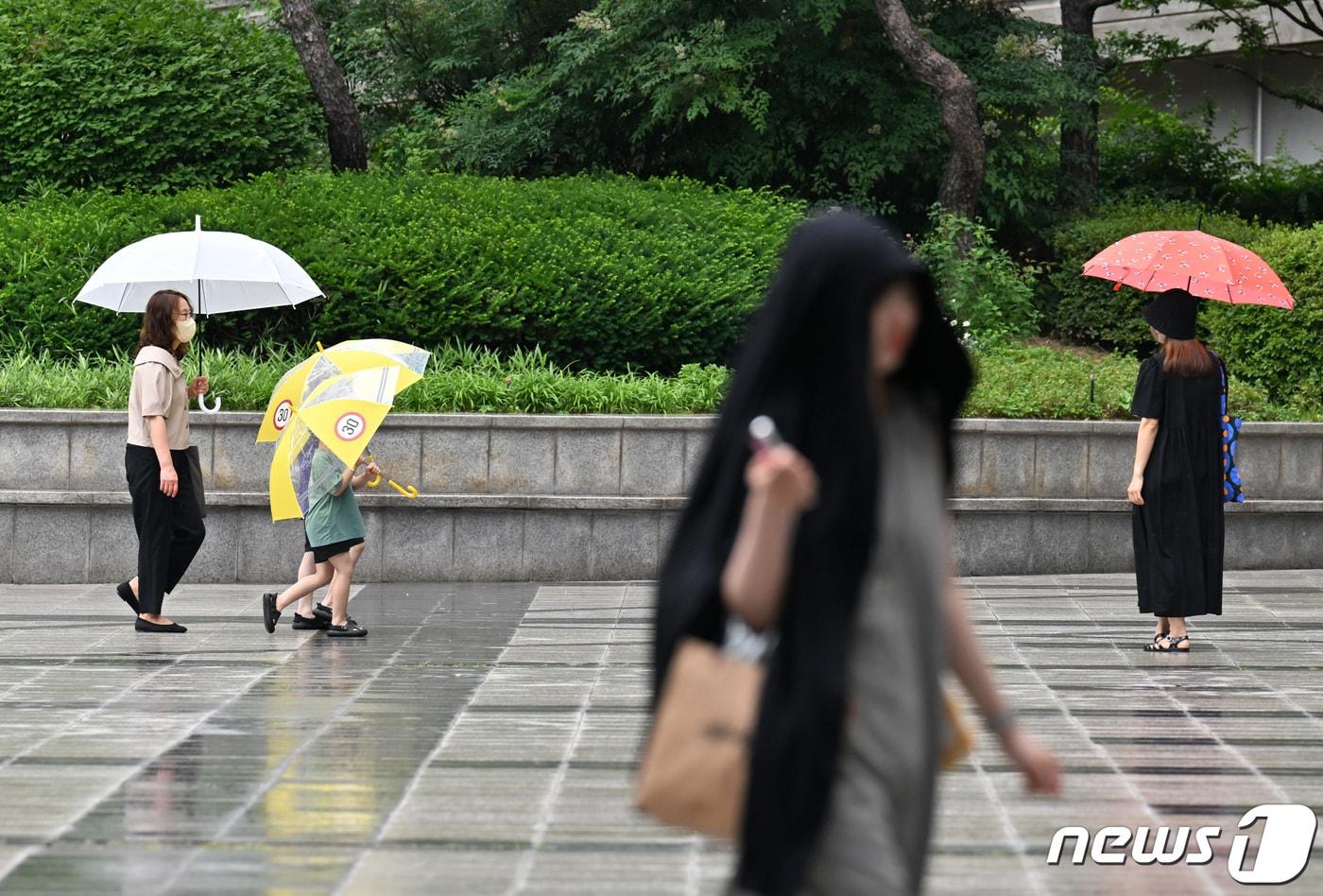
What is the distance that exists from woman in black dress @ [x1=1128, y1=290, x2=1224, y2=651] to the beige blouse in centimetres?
507

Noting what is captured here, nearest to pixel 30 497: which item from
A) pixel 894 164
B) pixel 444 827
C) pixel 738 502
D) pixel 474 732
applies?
pixel 474 732

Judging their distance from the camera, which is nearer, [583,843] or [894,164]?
[583,843]

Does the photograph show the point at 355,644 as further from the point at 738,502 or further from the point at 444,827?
the point at 738,502

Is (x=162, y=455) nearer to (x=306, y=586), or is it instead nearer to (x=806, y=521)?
(x=306, y=586)

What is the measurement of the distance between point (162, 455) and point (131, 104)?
7396 millimetres

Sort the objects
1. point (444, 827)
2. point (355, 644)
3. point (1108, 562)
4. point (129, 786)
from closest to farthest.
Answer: point (444, 827) → point (129, 786) → point (355, 644) → point (1108, 562)

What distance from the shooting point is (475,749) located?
664cm

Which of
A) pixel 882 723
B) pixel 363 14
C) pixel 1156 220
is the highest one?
pixel 363 14

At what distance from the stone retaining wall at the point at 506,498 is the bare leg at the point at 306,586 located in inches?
85.9

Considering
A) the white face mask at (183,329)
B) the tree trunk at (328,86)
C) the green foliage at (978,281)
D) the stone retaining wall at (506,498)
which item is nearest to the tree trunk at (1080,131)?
the green foliage at (978,281)

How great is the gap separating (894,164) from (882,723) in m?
13.6

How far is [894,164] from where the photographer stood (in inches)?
631

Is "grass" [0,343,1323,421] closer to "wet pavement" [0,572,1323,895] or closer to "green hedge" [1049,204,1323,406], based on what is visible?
"green hedge" [1049,204,1323,406]

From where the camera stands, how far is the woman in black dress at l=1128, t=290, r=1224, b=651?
887 cm
